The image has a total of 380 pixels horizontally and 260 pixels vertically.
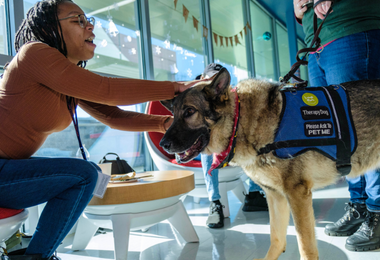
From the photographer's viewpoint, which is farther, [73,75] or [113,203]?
[113,203]

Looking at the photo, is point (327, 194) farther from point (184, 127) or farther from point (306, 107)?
point (184, 127)

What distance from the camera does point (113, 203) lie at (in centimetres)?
142

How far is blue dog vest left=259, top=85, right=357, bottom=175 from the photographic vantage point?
1.22 metres

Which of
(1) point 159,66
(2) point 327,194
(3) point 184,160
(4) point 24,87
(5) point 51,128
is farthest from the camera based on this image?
(1) point 159,66

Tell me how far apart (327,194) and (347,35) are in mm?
2120

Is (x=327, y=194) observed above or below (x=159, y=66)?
below

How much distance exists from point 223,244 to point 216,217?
15.9 inches

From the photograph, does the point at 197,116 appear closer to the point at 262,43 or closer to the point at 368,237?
the point at 368,237

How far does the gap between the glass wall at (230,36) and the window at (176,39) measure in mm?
693

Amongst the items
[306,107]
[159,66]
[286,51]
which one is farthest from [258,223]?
[286,51]

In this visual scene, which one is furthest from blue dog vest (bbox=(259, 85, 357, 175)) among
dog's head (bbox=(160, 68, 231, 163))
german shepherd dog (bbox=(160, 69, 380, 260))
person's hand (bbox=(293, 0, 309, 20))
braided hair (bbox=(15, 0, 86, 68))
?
braided hair (bbox=(15, 0, 86, 68))

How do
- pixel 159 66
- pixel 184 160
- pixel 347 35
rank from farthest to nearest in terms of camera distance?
pixel 159 66, pixel 347 35, pixel 184 160

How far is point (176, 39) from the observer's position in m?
4.57

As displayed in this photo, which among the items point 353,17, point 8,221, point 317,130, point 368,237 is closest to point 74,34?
point 8,221
